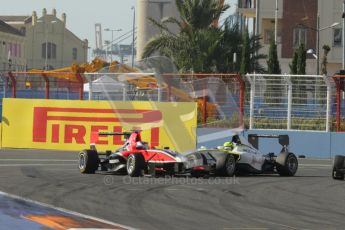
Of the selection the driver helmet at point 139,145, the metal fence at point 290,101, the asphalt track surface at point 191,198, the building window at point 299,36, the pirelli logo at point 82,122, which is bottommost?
the asphalt track surface at point 191,198

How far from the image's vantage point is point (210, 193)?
48.6 ft

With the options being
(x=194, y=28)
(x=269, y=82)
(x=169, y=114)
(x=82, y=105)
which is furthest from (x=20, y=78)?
(x=194, y=28)

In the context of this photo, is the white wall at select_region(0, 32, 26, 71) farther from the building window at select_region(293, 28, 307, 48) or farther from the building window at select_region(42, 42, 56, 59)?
the building window at select_region(293, 28, 307, 48)

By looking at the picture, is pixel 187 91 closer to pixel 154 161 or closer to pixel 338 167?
pixel 338 167

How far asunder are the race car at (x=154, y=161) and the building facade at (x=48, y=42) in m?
112

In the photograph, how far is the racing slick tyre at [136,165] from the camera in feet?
57.7

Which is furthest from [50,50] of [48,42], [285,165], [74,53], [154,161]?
[154,161]

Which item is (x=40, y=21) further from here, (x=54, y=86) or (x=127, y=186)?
(x=127, y=186)

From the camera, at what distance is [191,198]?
13914mm

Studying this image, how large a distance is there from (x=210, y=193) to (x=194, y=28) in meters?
36.5

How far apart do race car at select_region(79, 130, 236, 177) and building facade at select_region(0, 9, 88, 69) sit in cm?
11155

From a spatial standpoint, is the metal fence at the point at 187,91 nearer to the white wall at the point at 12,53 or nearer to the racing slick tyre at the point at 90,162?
the racing slick tyre at the point at 90,162

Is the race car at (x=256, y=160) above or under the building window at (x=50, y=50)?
under

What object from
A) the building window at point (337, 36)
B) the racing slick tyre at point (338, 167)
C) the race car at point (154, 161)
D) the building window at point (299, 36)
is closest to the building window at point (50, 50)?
the building window at point (299, 36)
